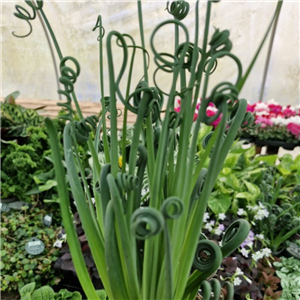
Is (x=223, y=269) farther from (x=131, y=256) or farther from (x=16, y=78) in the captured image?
(x=16, y=78)

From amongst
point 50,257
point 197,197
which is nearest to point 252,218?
point 50,257

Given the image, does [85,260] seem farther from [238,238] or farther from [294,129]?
[294,129]

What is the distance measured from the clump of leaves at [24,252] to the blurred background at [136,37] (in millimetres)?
2812

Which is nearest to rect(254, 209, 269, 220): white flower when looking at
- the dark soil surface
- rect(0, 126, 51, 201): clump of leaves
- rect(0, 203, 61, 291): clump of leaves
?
rect(0, 203, 61, 291): clump of leaves

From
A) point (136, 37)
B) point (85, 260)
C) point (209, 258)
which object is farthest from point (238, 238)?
point (136, 37)

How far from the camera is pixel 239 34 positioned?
3637 mm

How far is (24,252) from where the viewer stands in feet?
3.45

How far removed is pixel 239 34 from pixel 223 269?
3325 millimetres

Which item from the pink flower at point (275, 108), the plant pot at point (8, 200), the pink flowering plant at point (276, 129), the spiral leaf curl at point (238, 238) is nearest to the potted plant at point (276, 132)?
the pink flowering plant at point (276, 129)

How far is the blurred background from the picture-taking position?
3496mm

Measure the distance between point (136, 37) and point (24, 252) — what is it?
336 cm

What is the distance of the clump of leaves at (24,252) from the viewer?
96 centimetres

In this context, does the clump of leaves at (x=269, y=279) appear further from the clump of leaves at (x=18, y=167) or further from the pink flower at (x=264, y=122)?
the pink flower at (x=264, y=122)

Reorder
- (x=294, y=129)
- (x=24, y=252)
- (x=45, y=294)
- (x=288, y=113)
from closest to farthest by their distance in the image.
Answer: (x=45, y=294) → (x=24, y=252) → (x=294, y=129) → (x=288, y=113)
